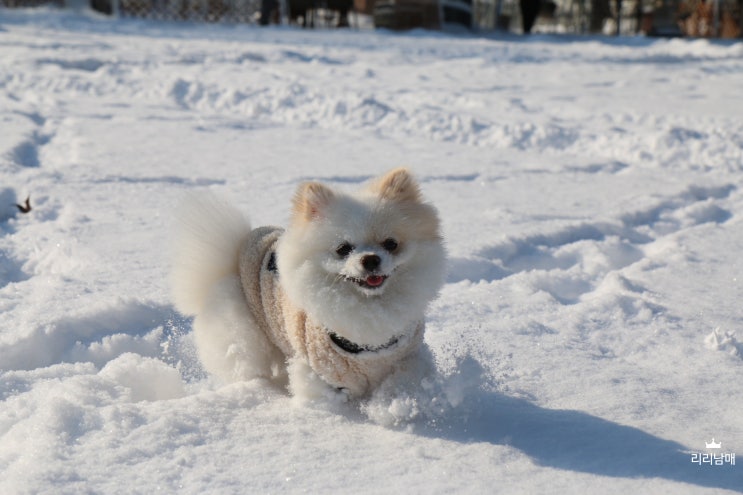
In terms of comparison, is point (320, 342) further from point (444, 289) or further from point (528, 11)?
point (528, 11)

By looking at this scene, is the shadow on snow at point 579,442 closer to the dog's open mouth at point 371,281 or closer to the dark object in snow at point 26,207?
the dog's open mouth at point 371,281

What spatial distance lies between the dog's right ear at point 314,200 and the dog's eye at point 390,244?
22cm

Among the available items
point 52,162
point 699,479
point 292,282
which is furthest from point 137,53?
point 699,479

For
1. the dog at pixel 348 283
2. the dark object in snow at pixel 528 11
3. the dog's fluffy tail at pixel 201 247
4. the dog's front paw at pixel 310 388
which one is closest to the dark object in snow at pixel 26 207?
the dog's fluffy tail at pixel 201 247

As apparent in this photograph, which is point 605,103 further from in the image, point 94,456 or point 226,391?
point 94,456

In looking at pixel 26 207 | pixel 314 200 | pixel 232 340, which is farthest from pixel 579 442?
pixel 26 207

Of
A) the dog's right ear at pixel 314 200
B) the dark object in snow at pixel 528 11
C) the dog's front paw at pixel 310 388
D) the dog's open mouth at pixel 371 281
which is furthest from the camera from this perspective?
the dark object in snow at pixel 528 11

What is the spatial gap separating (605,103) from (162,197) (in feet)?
17.4

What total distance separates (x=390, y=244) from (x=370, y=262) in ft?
0.51

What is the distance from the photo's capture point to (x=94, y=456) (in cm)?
237

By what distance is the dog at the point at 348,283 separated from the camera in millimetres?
2545

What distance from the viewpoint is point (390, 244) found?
2562 mm

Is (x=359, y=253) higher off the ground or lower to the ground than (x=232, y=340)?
higher

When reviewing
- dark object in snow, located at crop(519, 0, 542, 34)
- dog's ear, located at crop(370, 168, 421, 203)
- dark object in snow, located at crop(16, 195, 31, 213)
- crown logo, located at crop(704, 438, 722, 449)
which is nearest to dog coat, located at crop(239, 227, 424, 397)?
dog's ear, located at crop(370, 168, 421, 203)
